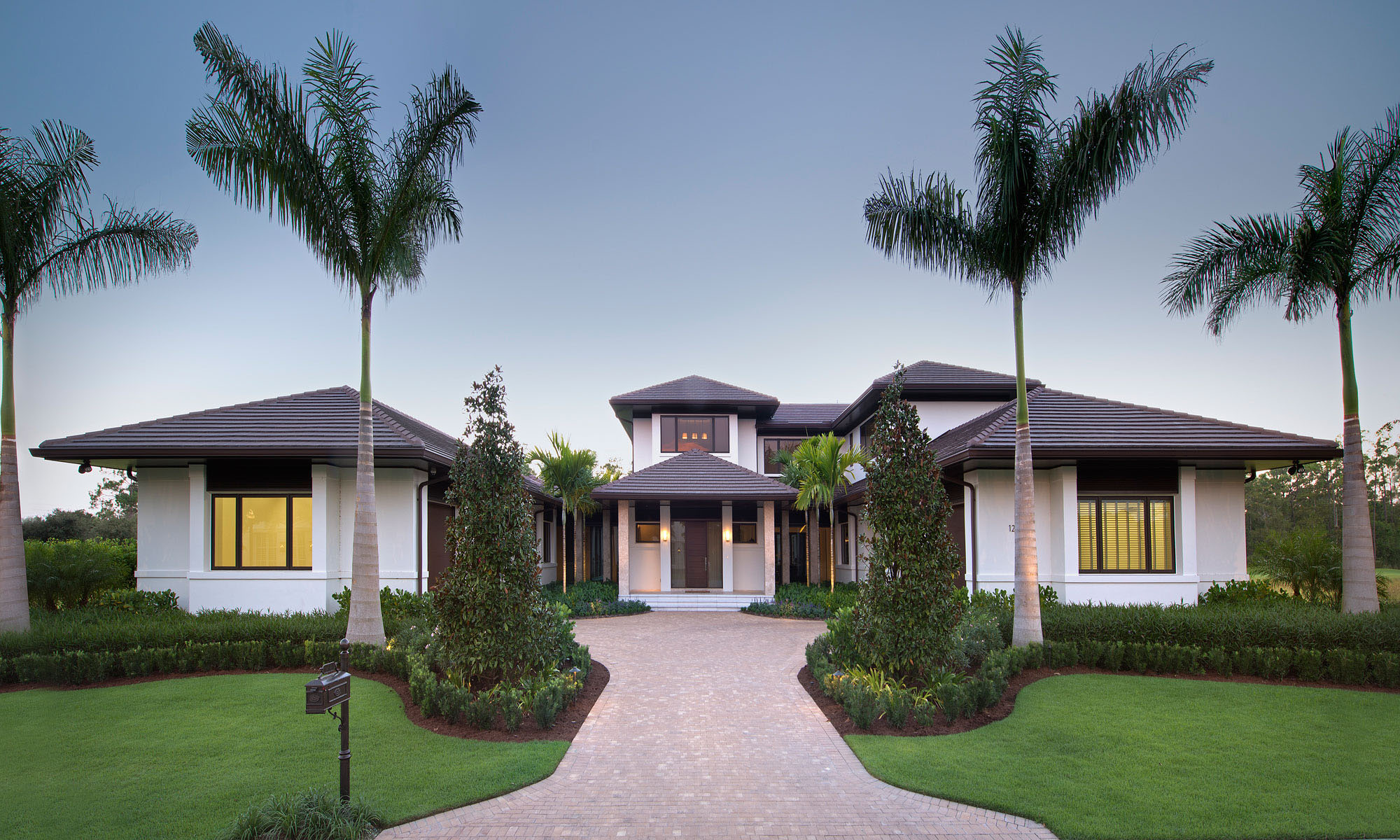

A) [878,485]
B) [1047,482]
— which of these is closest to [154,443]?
[878,485]

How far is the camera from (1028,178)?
34.7 ft

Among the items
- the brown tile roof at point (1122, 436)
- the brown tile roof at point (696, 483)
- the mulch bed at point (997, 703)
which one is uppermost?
the brown tile roof at point (1122, 436)

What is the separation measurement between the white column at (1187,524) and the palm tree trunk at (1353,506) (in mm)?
2966

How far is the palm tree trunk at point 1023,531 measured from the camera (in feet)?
34.2

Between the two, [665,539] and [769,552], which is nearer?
[769,552]

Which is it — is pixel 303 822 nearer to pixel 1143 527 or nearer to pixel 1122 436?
pixel 1122 436

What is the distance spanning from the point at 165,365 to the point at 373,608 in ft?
31.5

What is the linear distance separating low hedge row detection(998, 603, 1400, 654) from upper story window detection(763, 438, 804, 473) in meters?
17.3

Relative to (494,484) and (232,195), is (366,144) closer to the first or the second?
(232,195)

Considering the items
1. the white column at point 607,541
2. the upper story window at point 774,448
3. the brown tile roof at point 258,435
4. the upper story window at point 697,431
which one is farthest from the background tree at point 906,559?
the upper story window at point 774,448

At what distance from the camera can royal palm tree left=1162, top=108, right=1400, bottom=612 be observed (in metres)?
11.1

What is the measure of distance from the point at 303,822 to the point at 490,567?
3.43m

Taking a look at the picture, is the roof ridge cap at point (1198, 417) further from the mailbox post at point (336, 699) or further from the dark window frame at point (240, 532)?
the dark window frame at point (240, 532)

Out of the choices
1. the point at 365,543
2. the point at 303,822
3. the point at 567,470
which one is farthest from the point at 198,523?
the point at 303,822
